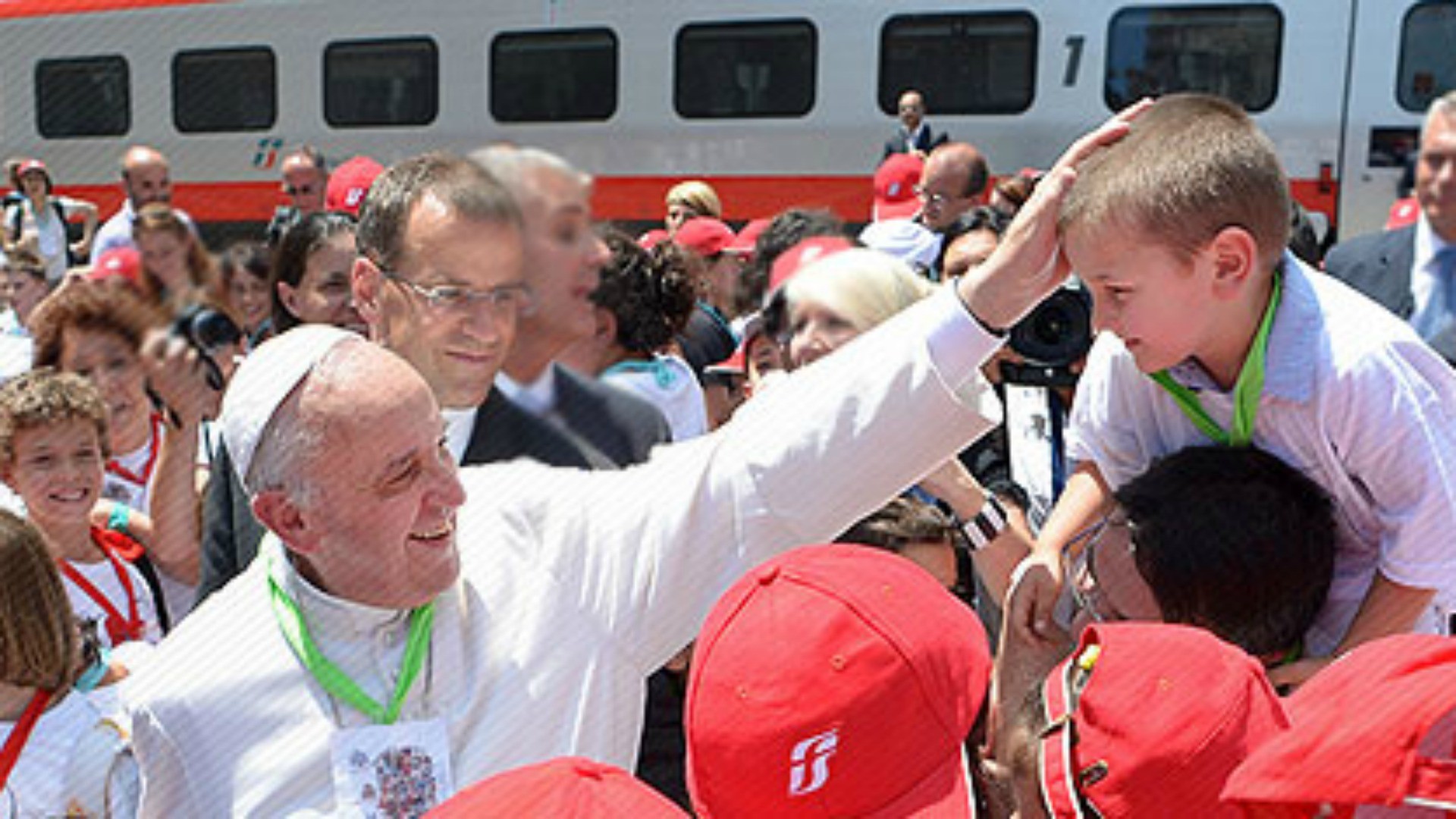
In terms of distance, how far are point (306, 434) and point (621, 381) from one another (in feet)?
1.49

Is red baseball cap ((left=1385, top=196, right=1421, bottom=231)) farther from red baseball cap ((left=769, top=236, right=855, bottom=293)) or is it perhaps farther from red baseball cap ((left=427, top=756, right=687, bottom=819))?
red baseball cap ((left=427, top=756, right=687, bottom=819))

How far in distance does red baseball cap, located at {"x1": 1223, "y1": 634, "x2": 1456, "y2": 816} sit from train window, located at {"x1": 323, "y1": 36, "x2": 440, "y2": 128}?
87cm

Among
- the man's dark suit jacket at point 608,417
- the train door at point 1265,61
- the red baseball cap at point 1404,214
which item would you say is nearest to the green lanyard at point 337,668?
the man's dark suit jacket at point 608,417

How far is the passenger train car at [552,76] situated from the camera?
4.31ft

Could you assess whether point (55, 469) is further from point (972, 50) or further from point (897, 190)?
point (972, 50)

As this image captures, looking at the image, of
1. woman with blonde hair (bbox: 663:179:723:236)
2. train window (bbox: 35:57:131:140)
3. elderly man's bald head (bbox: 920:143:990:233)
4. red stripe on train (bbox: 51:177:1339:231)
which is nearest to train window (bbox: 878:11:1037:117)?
red stripe on train (bbox: 51:177:1339:231)

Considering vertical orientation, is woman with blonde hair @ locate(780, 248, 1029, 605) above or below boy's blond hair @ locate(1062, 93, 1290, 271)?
below

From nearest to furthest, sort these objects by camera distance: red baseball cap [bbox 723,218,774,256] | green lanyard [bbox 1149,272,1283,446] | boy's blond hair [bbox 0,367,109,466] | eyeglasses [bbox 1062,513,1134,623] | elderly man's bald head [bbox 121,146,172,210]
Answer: elderly man's bald head [bbox 121,146,172,210] < green lanyard [bbox 1149,272,1283,446] < eyeglasses [bbox 1062,513,1134,623] < boy's blond hair [bbox 0,367,109,466] < red baseball cap [bbox 723,218,774,256]

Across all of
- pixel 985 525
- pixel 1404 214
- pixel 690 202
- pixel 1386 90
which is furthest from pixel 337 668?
pixel 1386 90

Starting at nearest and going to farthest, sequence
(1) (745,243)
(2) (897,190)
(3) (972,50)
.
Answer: (1) (745,243)
(2) (897,190)
(3) (972,50)

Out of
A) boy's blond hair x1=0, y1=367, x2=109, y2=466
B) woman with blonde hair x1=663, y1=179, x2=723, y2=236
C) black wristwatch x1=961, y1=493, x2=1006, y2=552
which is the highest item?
woman with blonde hair x1=663, y1=179, x2=723, y2=236

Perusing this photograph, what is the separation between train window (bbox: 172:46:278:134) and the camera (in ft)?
4.35

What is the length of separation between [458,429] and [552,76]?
389 mm

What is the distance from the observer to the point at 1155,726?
1246 millimetres
